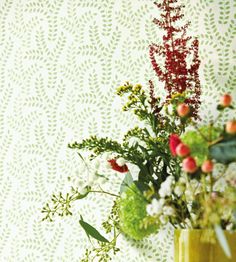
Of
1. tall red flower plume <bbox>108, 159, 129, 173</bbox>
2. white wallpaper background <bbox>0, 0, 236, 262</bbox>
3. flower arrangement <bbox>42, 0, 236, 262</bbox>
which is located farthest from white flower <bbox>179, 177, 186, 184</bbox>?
white wallpaper background <bbox>0, 0, 236, 262</bbox>

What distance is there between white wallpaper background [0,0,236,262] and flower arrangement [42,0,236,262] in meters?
0.08

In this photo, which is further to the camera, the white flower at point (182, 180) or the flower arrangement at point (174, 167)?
the white flower at point (182, 180)

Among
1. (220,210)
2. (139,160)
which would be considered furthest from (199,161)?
(139,160)

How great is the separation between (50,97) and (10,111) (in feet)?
0.55

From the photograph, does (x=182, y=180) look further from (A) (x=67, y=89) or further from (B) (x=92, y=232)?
(A) (x=67, y=89)

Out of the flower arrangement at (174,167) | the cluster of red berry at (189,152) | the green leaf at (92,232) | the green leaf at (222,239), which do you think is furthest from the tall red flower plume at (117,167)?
the green leaf at (222,239)

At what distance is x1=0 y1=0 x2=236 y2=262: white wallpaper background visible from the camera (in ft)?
6.23

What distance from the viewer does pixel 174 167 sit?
66.7 inches

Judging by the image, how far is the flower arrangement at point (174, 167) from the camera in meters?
1.40

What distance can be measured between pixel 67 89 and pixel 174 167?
0.58 meters

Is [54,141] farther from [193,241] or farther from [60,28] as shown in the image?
[193,241]

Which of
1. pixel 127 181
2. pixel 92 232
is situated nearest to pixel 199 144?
pixel 127 181

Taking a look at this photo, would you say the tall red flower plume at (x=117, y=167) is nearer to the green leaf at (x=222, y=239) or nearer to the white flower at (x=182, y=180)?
the white flower at (x=182, y=180)

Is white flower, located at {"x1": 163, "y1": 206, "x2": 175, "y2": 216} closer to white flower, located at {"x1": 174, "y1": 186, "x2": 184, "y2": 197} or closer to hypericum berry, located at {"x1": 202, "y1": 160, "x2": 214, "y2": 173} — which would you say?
white flower, located at {"x1": 174, "y1": 186, "x2": 184, "y2": 197}
